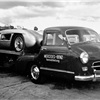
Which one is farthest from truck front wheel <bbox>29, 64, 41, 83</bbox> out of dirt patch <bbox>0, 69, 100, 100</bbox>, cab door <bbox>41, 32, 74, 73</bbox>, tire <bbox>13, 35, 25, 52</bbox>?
tire <bbox>13, 35, 25, 52</bbox>

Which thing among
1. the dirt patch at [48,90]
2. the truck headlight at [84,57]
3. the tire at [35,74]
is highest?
the truck headlight at [84,57]

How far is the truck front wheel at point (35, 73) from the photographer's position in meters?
6.83

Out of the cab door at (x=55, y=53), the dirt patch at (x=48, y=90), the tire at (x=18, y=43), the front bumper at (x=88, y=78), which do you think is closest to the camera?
the dirt patch at (x=48, y=90)

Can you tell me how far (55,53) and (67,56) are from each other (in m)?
0.46

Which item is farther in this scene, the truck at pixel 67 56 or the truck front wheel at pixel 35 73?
the truck front wheel at pixel 35 73

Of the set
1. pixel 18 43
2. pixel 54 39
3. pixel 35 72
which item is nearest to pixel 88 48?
pixel 54 39

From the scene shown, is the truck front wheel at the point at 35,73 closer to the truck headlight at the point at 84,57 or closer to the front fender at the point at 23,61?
the front fender at the point at 23,61

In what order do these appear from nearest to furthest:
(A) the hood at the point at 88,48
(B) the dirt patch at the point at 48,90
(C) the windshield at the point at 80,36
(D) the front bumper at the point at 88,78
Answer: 1. (B) the dirt patch at the point at 48,90
2. (D) the front bumper at the point at 88,78
3. (A) the hood at the point at 88,48
4. (C) the windshield at the point at 80,36

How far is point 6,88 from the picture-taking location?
6.33 metres

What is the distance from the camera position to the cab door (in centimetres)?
593

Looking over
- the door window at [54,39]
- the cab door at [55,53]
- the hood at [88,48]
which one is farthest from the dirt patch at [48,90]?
the door window at [54,39]

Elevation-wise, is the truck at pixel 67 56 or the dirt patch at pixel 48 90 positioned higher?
the truck at pixel 67 56

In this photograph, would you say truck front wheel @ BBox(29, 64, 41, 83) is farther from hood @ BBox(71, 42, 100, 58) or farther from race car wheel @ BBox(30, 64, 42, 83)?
hood @ BBox(71, 42, 100, 58)

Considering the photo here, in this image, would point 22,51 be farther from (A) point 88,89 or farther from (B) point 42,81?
(A) point 88,89
